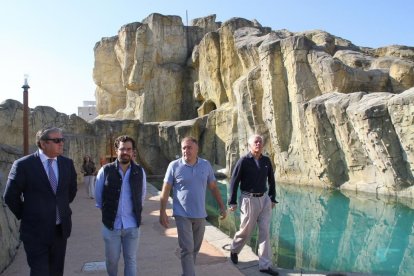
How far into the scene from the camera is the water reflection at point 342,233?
7.17m

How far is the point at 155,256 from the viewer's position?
5613mm

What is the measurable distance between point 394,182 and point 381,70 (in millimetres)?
6176

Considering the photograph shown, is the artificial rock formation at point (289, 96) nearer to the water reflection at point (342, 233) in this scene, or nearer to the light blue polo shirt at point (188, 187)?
the water reflection at point (342, 233)

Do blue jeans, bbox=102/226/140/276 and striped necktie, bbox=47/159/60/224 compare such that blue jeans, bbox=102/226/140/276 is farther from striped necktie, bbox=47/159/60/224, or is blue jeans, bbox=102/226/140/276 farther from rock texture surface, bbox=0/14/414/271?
rock texture surface, bbox=0/14/414/271

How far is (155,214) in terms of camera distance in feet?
29.3

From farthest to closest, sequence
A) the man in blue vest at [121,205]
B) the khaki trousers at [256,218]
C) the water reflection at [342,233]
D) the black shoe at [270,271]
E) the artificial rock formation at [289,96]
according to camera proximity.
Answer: the artificial rock formation at [289,96]
the water reflection at [342,233]
the khaki trousers at [256,218]
the black shoe at [270,271]
the man in blue vest at [121,205]

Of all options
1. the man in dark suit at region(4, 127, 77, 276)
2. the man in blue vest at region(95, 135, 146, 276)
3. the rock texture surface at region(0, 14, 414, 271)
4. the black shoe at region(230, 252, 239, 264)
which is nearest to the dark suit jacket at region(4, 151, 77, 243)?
the man in dark suit at region(4, 127, 77, 276)

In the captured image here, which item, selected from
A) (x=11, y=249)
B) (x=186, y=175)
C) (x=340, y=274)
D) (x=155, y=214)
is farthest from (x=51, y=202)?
(x=155, y=214)

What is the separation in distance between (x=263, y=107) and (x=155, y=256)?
16533 millimetres

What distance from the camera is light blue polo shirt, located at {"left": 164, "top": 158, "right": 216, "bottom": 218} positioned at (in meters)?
4.24

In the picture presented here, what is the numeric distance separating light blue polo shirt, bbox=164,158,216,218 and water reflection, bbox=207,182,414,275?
3.17 metres

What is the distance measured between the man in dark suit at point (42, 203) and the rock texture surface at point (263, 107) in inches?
69.3

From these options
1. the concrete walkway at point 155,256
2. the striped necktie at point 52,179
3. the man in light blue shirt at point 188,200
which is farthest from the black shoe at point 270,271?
the striped necktie at point 52,179

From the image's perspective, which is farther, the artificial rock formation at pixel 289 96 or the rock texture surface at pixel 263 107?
the artificial rock formation at pixel 289 96
